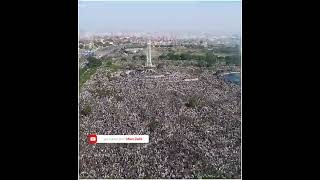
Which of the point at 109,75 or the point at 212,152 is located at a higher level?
the point at 109,75

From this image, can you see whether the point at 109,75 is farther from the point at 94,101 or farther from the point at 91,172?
the point at 91,172

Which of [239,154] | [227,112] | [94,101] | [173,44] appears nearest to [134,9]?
[173,44]

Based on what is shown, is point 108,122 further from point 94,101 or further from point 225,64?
point 225,64

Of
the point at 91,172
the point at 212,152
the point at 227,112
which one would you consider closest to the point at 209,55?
the point at 227,112

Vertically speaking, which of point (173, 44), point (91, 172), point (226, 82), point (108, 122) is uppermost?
point (173, 44)

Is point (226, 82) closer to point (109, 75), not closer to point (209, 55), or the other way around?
point (209, 55)

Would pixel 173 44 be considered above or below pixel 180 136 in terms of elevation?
above

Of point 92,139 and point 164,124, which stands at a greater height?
point 164,124

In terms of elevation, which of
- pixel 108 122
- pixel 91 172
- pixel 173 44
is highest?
pixel 173 44
